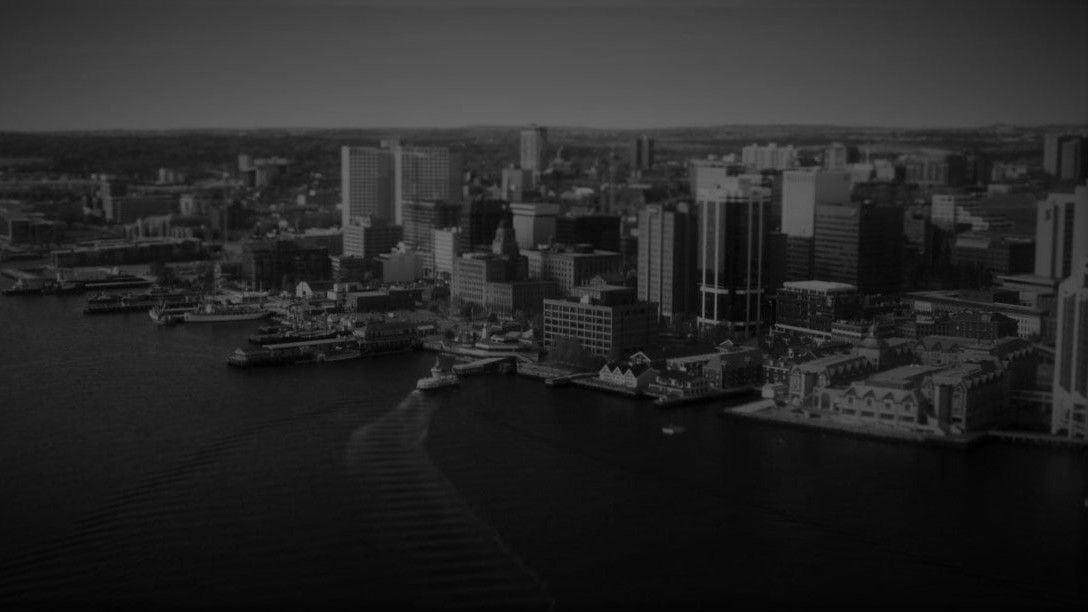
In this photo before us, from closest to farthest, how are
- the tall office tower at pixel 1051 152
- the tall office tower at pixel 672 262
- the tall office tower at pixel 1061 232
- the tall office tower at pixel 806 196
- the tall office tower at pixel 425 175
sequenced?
1. the tall office tower at pixel 1061 232
2. the tall office tower at pixel 1051 152
3. the tall office tower at pixel 672 262
4. the tall office tower at pixel 806 196
5. the tall office tower at pixel 425 175

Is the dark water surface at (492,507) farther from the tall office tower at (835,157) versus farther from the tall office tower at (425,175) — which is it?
the tall office tower at (425,175)

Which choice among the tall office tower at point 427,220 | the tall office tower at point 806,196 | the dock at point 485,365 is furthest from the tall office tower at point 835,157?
the dock at point 485,365

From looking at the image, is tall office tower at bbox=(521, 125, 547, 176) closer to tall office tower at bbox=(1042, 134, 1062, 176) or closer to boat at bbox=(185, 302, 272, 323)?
boat at bbox=(185, 302, 272, 323)

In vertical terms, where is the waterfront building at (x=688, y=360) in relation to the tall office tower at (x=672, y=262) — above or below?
below

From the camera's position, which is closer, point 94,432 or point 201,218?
point 94,432

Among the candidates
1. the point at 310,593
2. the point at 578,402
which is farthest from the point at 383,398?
the point at 310,593

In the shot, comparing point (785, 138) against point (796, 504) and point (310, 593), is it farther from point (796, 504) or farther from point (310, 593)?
point (310, 593)

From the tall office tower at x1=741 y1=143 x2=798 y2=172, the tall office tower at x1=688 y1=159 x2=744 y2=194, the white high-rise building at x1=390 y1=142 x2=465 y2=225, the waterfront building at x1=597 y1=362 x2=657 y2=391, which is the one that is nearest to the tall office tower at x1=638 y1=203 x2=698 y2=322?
the waterfront building at x1=597 y1=362 x2=657 y2=391
